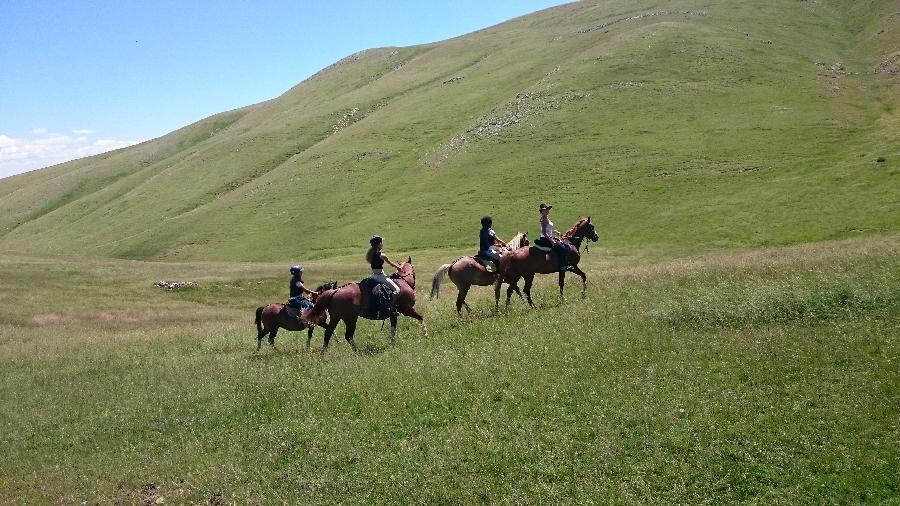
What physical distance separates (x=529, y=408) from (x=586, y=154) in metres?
66.4

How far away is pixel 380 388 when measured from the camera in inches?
610

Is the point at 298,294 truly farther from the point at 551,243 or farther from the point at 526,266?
the point at 551,243

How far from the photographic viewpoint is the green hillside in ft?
188

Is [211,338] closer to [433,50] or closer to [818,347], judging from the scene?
[818,347]

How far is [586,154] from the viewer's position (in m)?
76.0

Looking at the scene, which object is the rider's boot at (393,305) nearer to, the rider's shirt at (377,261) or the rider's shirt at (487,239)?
the rider's shirt at (377,261)

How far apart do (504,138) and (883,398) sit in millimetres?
78604

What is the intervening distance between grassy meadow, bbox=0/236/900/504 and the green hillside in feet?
109

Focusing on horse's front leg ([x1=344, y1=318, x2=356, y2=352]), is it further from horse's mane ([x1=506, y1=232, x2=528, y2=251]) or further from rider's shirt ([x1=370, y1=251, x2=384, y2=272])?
horse's mane ([x1=506, y1=232, x2=528, y2=251])

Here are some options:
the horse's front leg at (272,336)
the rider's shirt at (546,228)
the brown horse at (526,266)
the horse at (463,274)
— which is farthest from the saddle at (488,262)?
the horse's front leg at (272,336)

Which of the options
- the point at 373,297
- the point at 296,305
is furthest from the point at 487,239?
the point at 296,305

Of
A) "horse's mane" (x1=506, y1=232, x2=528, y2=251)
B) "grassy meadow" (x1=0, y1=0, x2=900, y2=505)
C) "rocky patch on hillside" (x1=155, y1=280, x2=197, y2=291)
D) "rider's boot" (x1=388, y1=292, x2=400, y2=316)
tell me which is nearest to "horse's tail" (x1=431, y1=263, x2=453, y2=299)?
"grassy meadow" (x1=0, y1=0, x2=900, y2=505)

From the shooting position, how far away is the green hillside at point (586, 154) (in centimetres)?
5731

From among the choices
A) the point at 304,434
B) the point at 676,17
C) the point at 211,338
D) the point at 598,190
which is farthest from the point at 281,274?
the point at 676,17
